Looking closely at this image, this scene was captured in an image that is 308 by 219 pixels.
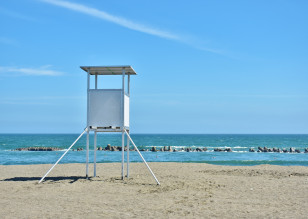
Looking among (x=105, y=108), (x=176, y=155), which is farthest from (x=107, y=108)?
(x=176, y=155)

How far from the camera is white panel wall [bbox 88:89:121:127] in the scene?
15.8 m

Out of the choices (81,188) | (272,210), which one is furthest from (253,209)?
(81,188)

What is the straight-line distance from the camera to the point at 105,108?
52.0 ft

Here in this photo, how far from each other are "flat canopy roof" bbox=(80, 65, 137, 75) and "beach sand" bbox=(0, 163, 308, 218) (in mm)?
4536

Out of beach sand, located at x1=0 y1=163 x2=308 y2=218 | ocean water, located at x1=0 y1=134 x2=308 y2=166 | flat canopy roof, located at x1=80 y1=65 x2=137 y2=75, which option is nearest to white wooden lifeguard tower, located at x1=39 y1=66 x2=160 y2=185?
flat canopy roof, located at x1=80 y1=65 x2=137 y2=75

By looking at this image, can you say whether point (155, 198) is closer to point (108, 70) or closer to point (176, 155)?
point (108, 70)

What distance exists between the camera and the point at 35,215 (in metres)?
9.28

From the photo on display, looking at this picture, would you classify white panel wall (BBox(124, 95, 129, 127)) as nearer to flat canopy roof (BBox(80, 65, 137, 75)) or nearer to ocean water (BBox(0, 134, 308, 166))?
flat canopy roof (BBox(80, 65, 137, 75))

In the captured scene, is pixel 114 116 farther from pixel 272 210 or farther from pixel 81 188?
pixel 272 210

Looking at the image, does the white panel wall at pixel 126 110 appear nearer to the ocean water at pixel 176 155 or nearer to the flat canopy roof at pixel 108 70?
the flat canopy roof at pixel 108 70

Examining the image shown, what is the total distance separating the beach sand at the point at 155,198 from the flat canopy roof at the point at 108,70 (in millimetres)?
4536

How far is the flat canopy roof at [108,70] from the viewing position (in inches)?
615

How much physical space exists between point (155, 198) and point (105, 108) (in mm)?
5437

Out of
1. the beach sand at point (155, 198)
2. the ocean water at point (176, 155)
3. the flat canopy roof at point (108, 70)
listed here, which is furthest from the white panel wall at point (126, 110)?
the ocean water at point (176, 155)
